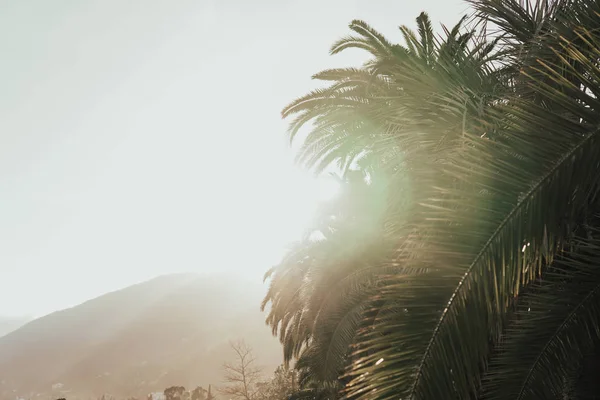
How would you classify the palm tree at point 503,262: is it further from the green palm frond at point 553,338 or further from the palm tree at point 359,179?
the palm tree at point 359,179

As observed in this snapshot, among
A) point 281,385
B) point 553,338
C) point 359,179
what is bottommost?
point 281,385

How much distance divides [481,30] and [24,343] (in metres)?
165

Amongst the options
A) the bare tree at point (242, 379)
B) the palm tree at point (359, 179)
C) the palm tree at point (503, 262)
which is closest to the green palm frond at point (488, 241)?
the palm tree at point (503, 262)

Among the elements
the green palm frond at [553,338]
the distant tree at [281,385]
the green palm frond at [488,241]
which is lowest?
the distant tree at [281,385]

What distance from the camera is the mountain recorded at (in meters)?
83.1

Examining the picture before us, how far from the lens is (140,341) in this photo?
110188mm

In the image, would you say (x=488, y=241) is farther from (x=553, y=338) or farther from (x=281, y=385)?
(x=281, y=385)

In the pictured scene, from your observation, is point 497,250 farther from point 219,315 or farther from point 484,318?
point 219,315

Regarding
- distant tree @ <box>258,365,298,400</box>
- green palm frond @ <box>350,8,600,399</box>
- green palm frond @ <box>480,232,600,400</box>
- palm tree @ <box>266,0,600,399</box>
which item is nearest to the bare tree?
distant tree @ <box>258,365,298,400</box>

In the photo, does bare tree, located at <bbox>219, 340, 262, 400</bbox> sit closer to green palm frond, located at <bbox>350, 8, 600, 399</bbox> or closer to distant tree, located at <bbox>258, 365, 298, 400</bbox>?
distant tree, located at <bbox>258, 365, 298, 400</bbox>

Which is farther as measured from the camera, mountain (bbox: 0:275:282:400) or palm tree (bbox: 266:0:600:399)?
mountain (bbox: 0:275:282:400)

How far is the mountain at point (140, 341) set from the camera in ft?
273

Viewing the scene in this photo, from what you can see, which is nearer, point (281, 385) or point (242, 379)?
point (281, 385)

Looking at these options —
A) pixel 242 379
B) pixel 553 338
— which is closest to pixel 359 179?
pixel 553 338
